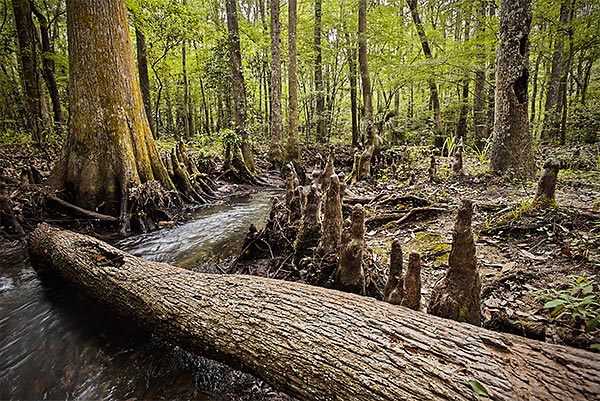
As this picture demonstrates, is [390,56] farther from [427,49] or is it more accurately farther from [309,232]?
[309,232]

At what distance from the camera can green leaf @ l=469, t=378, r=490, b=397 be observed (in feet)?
4.89

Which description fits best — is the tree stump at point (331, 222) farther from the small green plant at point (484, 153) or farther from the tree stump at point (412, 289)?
the small green plant at point (484, 153)

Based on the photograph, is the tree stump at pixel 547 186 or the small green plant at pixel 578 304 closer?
the small green plant at pixel 578 304

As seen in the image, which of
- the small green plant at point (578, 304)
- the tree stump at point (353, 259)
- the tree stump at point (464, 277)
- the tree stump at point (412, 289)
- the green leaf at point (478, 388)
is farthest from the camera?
the tree stump at point (353, 259)

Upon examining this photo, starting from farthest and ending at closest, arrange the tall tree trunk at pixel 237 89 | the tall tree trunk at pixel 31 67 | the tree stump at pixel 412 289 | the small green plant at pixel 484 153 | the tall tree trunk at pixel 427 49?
1. the tall tree trunk at pixel 427 49
2. the tall tree trunk at pixel 237 89
3. the tall tree trunk at pixel 31 67
4. the small green plant at pixel 484 153
5. the tree stump at pixel 412 289

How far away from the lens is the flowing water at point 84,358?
253cm

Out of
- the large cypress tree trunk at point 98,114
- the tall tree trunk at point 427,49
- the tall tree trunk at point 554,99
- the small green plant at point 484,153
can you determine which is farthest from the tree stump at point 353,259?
the tall tree trunk at point 554,99

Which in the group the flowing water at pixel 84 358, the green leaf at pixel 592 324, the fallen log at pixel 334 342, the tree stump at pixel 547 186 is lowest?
the flowing water at pixel 84 358

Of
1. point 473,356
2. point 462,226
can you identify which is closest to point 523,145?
point 462,226

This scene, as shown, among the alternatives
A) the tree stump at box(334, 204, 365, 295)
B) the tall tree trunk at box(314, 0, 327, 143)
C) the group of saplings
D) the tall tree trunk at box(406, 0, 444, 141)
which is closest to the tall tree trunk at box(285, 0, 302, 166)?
the tall tree trunk at box(314, 0, 327, 143)

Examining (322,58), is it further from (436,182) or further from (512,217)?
(512,217)

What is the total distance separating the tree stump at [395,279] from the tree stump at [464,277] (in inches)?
14.9

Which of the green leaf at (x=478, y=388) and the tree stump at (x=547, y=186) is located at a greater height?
the tree stump at (x=547, y=186)

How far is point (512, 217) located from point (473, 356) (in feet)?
9.72
